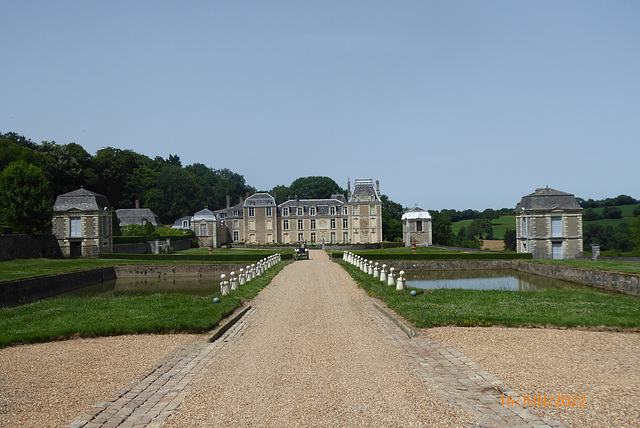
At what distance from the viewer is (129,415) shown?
5.52 meters

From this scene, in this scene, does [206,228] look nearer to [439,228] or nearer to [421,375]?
[439,228]

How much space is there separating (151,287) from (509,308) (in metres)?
18.6

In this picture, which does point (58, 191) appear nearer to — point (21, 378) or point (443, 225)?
point (443, 225)

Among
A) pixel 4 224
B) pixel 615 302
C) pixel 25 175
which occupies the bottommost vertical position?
pixel 615 302

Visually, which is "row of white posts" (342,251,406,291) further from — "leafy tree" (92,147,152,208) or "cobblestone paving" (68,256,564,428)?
"leafy tree" (92,147,152,208)

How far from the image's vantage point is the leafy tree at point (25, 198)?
1473 inches

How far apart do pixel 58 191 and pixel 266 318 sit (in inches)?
2278

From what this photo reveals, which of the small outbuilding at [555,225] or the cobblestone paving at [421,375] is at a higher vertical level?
the small outbuilding at [555,225]

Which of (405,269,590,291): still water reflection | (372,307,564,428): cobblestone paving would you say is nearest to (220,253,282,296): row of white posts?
(405,269,590,291): still water reflection

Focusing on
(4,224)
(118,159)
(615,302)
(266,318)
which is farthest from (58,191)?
(615,302)

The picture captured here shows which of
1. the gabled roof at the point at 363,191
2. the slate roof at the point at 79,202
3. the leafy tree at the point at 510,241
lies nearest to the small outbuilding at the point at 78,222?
the slate roof at the point at 79,202

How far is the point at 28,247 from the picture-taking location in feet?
114

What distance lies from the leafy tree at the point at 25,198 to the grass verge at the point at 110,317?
2784 cm

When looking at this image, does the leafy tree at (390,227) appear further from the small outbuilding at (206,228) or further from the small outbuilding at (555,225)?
the small outbuilding at (555,225)
